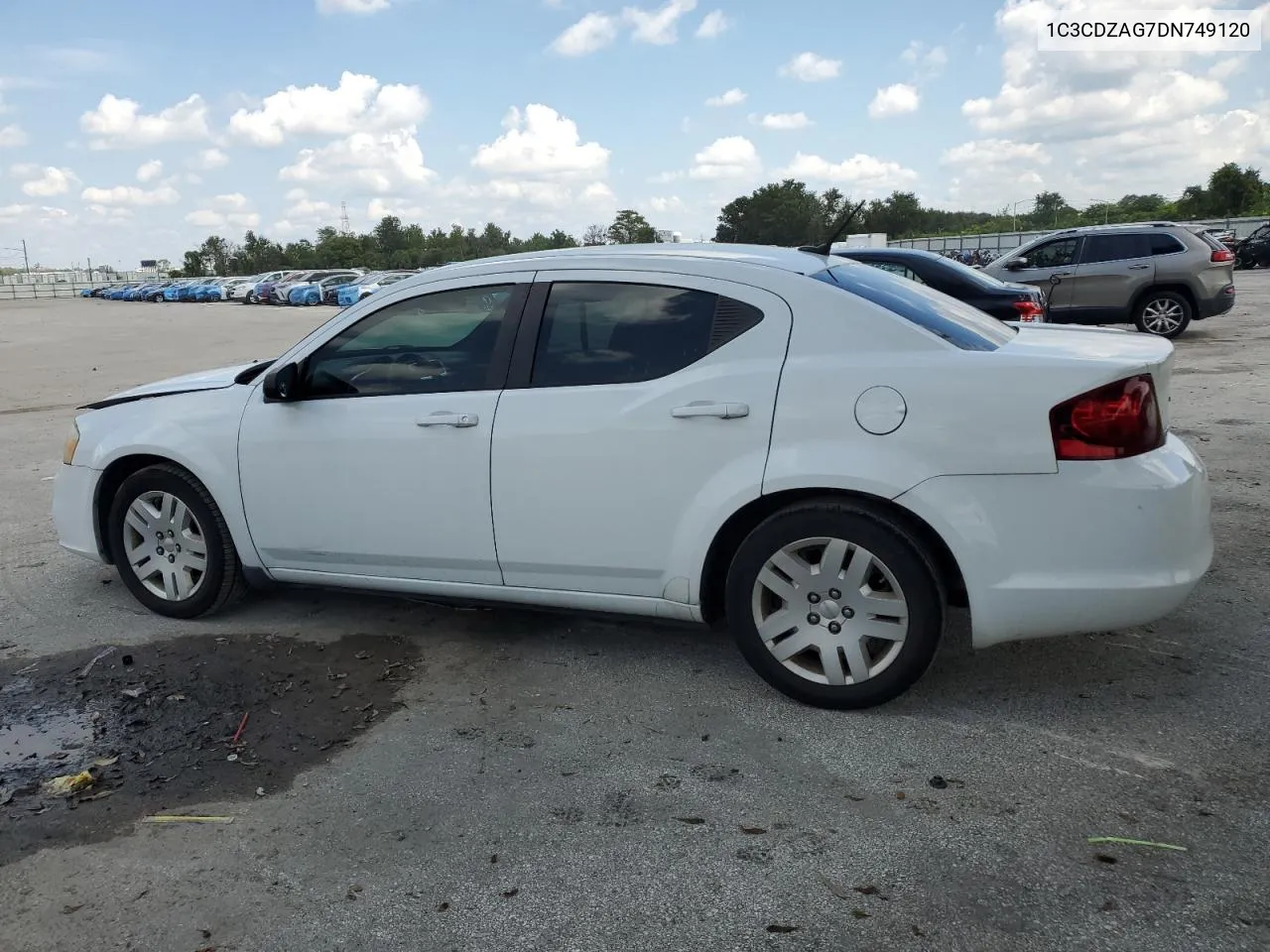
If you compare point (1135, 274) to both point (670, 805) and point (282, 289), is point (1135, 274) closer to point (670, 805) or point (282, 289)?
point (670, 805)

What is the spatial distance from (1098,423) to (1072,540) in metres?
0.39

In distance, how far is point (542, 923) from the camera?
2656 mm

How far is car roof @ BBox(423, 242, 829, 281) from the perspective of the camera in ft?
13.4

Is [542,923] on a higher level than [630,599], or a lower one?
lower

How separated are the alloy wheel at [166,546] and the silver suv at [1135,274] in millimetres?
12600

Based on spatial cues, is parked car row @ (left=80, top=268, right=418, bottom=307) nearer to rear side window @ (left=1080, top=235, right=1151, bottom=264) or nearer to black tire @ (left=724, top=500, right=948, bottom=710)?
rear side window @ (left=1080, top=235, right=1151, bottom=264)

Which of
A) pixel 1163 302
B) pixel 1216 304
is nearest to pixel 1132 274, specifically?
pixel 1163 302

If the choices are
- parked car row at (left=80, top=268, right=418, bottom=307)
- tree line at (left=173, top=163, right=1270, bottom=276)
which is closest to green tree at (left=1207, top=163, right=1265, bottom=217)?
tree line at (left=173, top=163, right=1270, bottom=276)

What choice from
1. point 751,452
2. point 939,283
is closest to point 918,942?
point 751,452

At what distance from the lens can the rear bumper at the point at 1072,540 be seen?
341 centimetres

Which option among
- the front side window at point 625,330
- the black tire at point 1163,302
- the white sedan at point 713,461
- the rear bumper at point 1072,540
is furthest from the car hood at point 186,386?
the black tire at point 1163,302

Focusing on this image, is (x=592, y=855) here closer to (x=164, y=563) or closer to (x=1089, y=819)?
(x=1089, y=819)

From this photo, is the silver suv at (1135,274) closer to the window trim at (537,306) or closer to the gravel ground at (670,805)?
the gravel ground at (670,805)

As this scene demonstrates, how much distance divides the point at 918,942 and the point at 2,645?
13.9 feet
